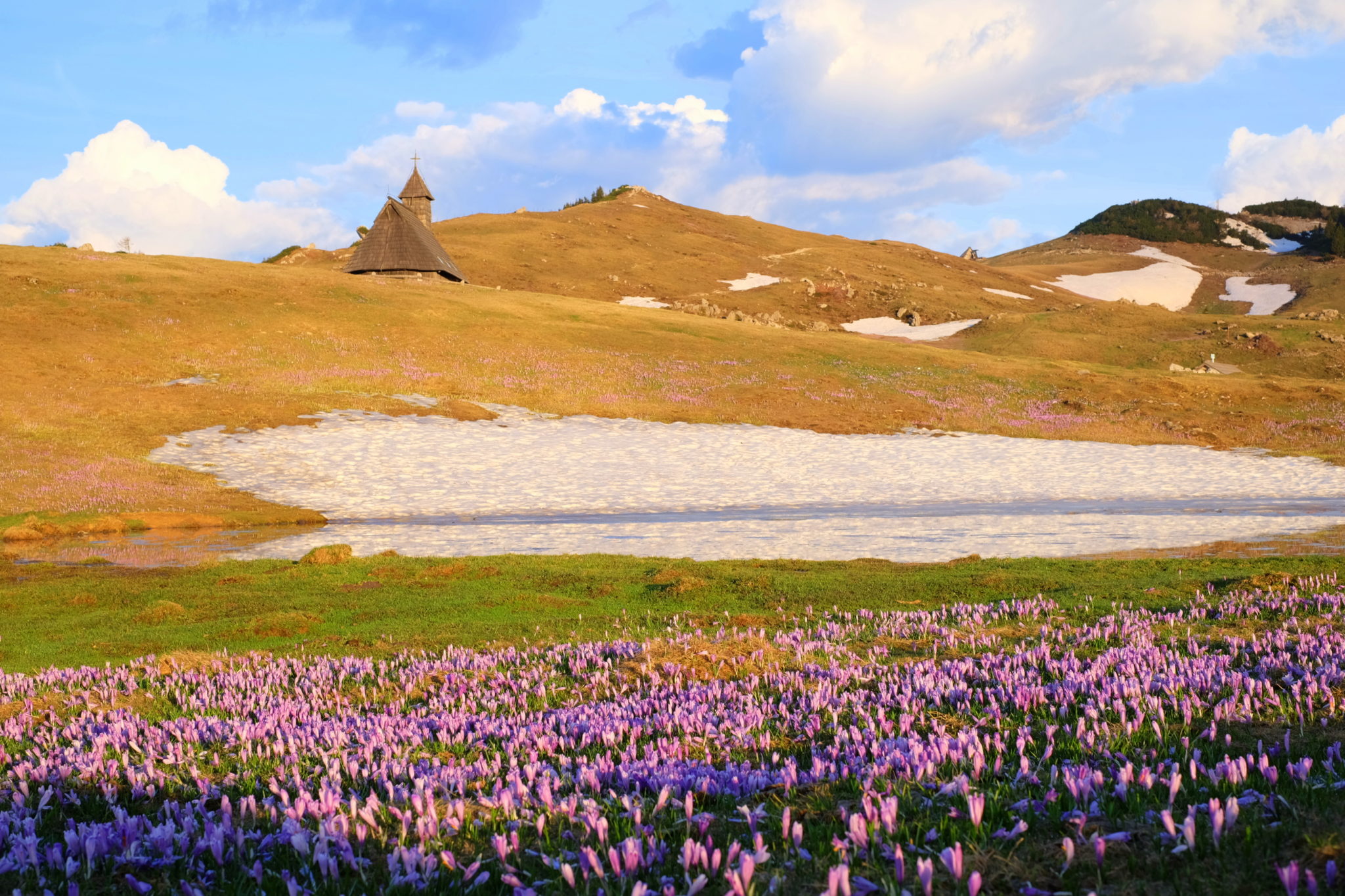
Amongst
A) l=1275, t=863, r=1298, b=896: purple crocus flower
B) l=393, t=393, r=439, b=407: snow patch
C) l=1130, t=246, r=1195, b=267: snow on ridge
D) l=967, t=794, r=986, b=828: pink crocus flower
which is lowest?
l=967, t=794, r=986, b=828: pink crocus flower

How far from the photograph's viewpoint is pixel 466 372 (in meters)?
60.6

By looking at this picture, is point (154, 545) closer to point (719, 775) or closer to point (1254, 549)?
point (719, 775)

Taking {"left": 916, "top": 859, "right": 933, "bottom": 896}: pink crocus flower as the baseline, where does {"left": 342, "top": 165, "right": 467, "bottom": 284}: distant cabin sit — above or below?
above

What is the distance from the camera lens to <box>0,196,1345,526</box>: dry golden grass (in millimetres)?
40344

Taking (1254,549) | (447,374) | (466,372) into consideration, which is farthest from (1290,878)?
(466,372)

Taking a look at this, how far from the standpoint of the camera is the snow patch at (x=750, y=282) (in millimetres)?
119438

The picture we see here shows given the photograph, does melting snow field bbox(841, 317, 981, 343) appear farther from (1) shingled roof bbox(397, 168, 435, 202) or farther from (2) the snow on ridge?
(2) the snow on ridge

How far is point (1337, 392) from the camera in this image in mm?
62156

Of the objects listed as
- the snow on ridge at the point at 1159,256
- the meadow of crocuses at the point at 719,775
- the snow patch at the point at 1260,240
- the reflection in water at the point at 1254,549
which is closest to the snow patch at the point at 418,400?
the reflection in water at the point at 1254,549

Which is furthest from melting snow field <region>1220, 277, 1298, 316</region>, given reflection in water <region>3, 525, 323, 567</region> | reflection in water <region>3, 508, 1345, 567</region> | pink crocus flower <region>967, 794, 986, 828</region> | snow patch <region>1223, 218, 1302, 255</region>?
pink crocus flower <region>967, 794, 986, 828</region>

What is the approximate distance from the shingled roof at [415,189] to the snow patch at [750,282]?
39322 millimetres

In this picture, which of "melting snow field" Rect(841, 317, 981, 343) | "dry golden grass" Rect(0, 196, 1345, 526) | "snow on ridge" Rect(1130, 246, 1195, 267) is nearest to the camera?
"dry golden grass" Rect(0, 196, 1345, 526)

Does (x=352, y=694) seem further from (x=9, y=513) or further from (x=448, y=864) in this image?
(x=9, y=513)

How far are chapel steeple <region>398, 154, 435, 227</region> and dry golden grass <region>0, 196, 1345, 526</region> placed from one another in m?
24.2
